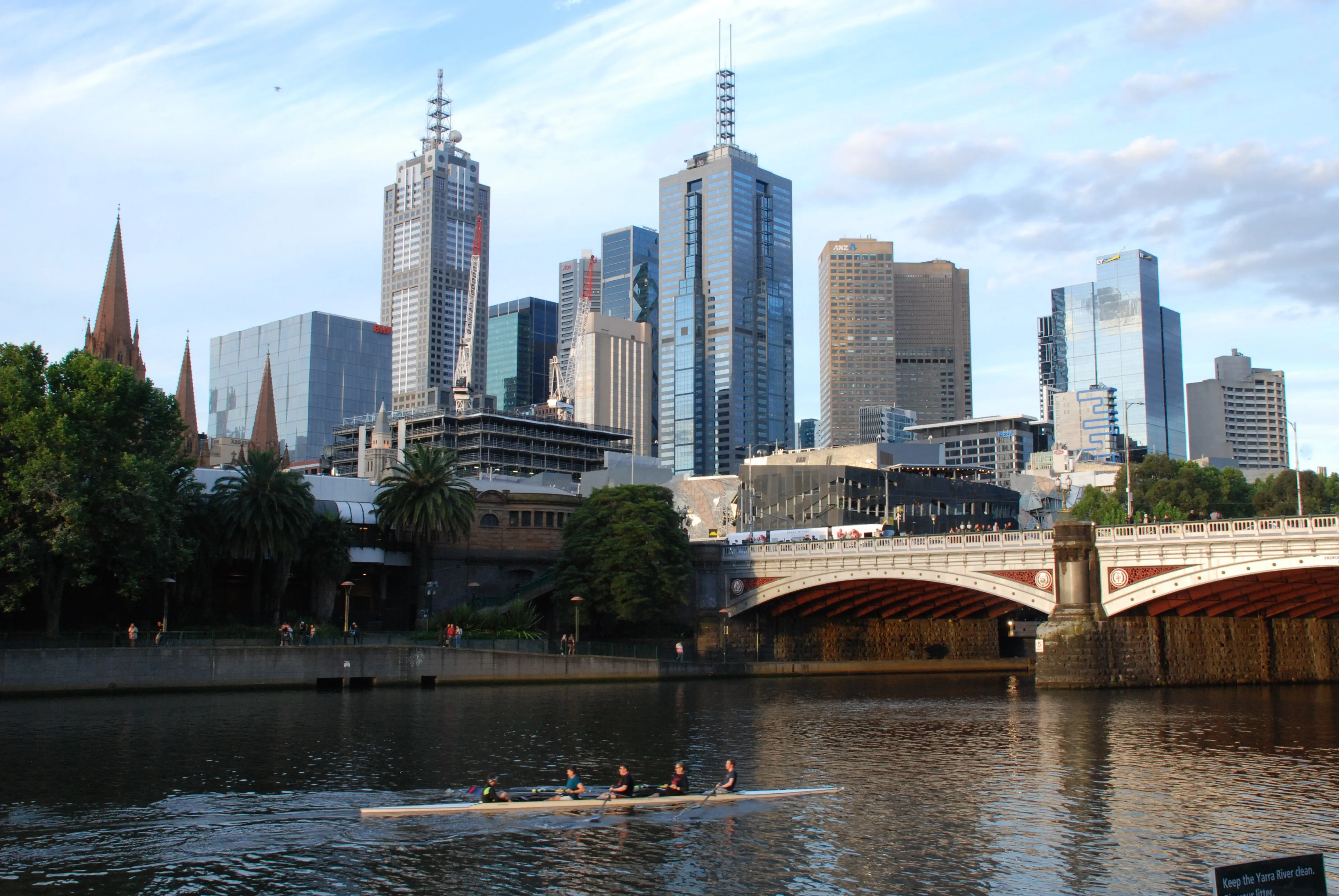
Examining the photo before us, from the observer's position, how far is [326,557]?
8425 cm

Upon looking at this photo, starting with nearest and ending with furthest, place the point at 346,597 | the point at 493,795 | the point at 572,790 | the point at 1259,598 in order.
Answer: the point at 493,795
the point at 572,790
the point at 1259,598
the point at 346,597

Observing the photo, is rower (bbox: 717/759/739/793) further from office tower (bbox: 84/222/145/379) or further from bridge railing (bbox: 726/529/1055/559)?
office tower (bbox: 84/222/145/379)

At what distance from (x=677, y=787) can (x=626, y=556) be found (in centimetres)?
5190

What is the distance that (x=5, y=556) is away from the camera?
6047 cm

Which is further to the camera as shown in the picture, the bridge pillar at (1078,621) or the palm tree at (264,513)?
the palm tree at (264,513)

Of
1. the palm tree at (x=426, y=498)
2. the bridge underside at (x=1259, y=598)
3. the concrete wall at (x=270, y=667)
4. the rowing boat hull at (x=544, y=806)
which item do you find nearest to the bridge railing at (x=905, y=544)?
the bridge underside at (x=1259, y=598)

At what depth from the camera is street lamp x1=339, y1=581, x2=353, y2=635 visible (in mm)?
78562

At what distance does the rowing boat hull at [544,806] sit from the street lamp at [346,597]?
144 feet

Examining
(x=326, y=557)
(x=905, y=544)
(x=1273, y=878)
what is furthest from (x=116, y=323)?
(x=1273, y=878)

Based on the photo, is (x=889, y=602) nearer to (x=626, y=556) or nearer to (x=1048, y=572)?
(x=1048, y=572)

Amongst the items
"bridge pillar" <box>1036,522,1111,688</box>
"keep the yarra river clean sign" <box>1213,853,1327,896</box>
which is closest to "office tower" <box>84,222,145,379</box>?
"bridge pillar" <box>1036,522,1111,688</box>

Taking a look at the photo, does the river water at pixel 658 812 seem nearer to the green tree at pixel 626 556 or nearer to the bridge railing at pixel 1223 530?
the bridge railing at pixel 1223 530

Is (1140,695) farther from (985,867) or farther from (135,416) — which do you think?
(135,416)

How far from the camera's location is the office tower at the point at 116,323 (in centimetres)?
13700
